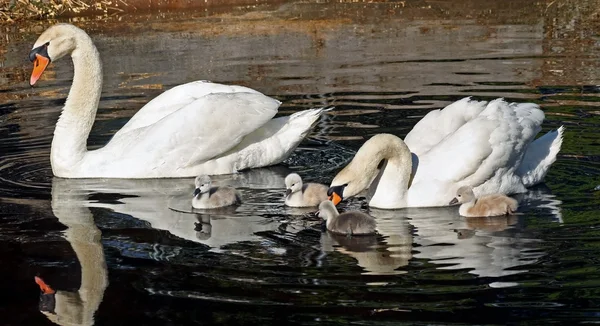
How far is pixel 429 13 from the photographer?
63.0 ft

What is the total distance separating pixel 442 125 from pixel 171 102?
2.80 metres

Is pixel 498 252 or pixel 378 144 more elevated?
pixel 378 144

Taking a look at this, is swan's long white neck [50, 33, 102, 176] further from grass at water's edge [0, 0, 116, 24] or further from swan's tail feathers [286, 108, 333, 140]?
grass at water's edge [0, 0, 116, 24]

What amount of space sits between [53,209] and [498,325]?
4371mm

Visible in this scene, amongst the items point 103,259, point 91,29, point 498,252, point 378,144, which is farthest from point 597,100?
point 91,29

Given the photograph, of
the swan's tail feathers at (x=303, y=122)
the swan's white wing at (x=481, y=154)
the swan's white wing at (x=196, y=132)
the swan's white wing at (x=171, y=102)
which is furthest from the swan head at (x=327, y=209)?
the swan's white wing at (x=171, y=102)

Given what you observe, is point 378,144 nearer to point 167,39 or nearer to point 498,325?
point 498,325

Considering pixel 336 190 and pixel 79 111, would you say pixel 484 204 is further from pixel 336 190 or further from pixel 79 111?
pixel 79 111

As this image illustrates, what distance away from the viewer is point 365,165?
8.73 meters

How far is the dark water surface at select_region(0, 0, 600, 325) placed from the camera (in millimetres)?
6777

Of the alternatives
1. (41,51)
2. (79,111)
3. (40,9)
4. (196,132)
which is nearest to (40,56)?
(41,51)

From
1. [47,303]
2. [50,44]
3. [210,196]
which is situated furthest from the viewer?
[50,44]

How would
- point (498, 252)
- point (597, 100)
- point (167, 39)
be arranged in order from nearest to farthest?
1. point (498, 252)
2. point (597, 100)
3. point (167, 39)

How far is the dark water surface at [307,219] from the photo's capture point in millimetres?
6777
